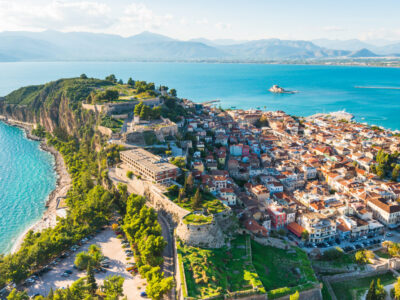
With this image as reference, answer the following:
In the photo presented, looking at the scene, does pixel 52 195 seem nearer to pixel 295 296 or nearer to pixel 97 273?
pixel 97 273

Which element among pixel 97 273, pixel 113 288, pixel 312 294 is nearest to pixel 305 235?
pixel 312 294

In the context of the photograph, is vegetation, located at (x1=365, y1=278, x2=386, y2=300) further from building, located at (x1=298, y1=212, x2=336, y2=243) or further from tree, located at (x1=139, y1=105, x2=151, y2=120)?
tree, located at (x1=139, y1=105, x2=151, y2=120)

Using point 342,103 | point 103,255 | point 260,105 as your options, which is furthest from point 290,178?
point 342,103

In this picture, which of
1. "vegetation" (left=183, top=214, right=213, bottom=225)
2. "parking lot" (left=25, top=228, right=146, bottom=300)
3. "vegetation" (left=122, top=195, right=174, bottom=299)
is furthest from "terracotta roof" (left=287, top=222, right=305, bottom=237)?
"parking lot" (left=25, top=228, right=146, bottom=300)

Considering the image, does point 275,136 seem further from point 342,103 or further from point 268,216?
point 342,103

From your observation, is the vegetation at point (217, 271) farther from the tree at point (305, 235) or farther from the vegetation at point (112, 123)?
the vegetation at point (112, 123)

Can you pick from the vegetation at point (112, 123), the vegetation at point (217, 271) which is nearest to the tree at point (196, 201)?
the vegetation at point (217, 271)
